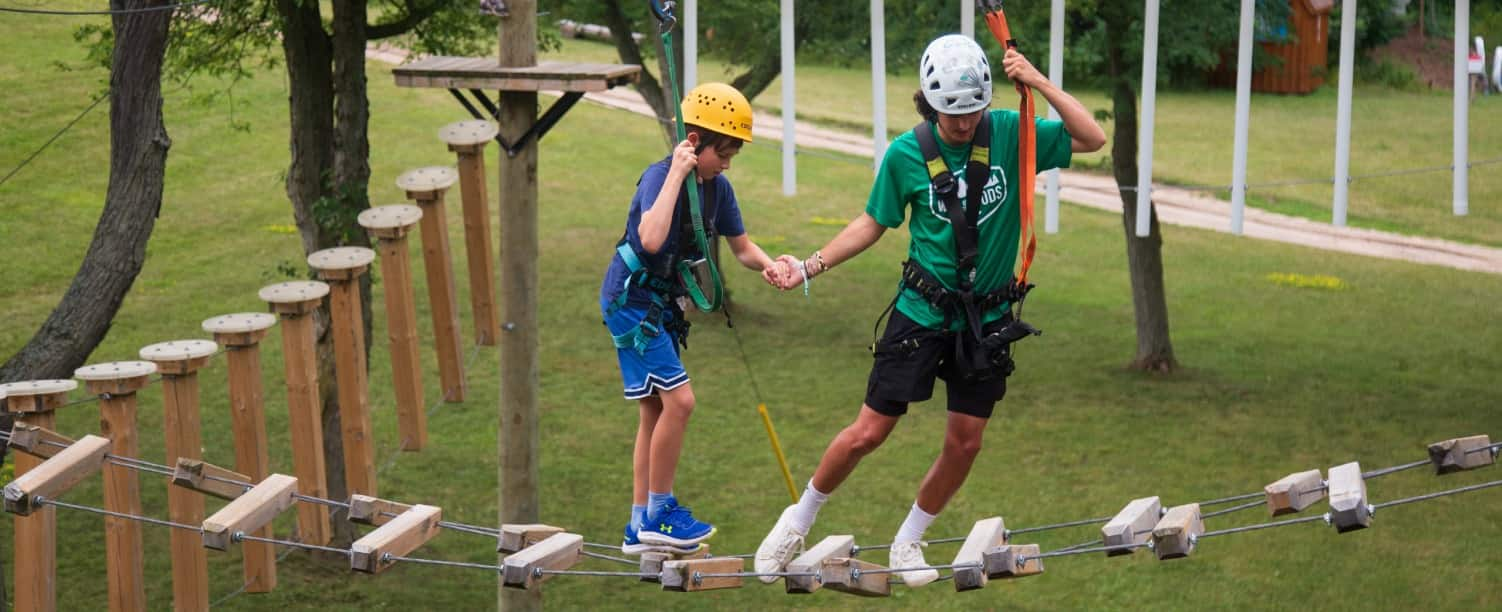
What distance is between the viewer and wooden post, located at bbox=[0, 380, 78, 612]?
786cm

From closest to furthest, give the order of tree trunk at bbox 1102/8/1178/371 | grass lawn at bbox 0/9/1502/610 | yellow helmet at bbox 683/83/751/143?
yellow helmet at bbox 683/83/751/143 < grass lawn at bbox 0/9/1502/610 < tree trunk at bbox 1102/8/1178/371

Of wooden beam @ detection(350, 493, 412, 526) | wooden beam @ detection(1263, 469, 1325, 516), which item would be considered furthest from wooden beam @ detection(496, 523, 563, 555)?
wooden beam @ detection(1263, 469, 1325, 516)

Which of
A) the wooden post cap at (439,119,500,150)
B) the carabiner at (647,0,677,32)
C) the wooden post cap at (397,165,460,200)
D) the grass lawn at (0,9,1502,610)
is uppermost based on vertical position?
the carabiner at (647,0,677,32)

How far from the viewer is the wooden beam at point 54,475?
678 centimetres

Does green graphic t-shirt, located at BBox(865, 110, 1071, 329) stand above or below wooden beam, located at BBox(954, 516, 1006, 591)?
above

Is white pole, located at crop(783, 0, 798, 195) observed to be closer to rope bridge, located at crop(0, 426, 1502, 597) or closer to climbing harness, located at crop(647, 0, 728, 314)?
climbing harness, located at crop(647, 0, 728, 314)

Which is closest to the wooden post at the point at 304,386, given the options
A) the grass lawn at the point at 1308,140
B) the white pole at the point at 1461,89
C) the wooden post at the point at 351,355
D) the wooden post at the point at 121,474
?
the wooden post at the point at 351,355

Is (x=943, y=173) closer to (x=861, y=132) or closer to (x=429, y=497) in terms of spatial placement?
(x=429, y=497)

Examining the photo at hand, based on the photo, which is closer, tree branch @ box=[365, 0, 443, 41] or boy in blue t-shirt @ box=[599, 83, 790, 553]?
boy in blue t-shirt @ box=[599, 83, 790, 553]

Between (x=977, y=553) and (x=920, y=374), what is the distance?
2.35 ft

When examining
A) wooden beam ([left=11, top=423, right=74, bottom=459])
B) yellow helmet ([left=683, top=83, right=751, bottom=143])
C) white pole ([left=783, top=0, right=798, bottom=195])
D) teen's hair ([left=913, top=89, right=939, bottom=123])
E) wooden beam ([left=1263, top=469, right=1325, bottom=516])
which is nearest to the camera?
wooden beam ([left=1263, top=469, right=1325, bottom=516])

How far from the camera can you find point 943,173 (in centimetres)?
594

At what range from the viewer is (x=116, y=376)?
803 centimetres

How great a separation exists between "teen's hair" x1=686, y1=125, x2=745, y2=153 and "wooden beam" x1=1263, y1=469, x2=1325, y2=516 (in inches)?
90.5
